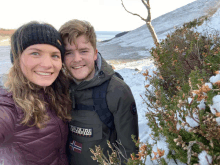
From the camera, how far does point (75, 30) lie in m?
1.98

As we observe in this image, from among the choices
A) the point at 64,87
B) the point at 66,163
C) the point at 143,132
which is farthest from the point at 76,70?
the point at 143,132

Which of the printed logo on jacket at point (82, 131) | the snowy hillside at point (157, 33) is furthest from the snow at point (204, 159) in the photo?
the snowy hillside at point (157, 33)

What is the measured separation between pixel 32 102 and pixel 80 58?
80 centimetres

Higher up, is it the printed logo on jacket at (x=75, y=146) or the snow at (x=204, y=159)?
the snow at (x=204, y=159)

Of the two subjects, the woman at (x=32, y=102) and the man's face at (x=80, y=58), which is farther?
the man's face at (x=80, y=58)

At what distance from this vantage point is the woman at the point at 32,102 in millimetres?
1514

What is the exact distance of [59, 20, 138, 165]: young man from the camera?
6.48 feet

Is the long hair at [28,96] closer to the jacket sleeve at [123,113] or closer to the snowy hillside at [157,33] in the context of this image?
the jacket sleeve at [123,113]

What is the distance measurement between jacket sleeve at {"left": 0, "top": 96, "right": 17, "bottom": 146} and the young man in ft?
2.49

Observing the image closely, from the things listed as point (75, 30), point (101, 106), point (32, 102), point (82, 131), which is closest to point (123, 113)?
point (101, 106)

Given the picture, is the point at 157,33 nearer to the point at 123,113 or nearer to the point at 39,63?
the point at 123,113

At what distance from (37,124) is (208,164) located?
1475 mm

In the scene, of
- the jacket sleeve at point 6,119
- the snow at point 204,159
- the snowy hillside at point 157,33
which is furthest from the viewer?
the snowy hillside at point 157,33

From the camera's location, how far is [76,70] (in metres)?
2.13
